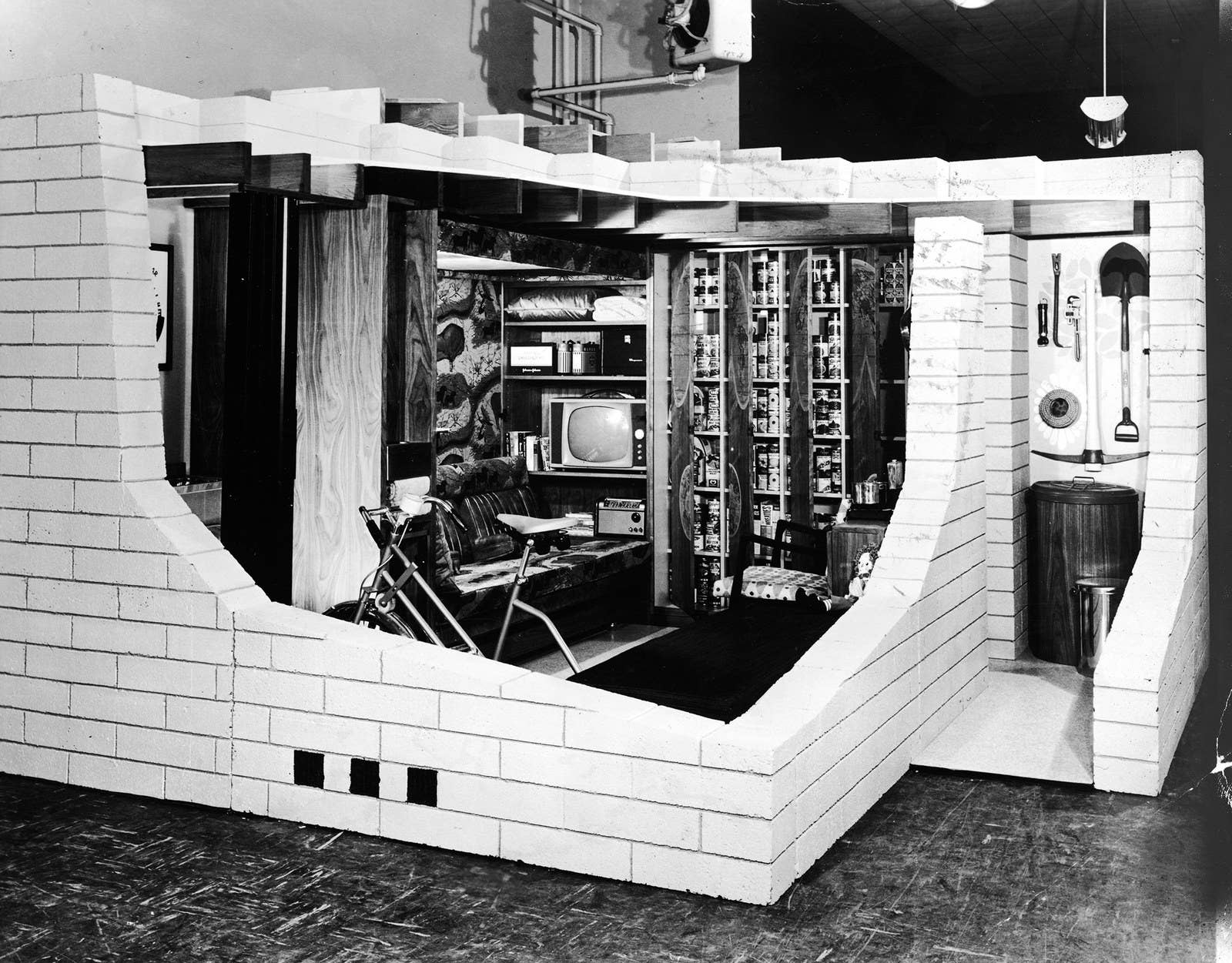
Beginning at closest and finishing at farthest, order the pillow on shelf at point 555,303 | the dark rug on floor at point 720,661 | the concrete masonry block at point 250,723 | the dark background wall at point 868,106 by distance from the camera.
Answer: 1. the concrete masonry block at point 250,723
2. the dark rug on floor at point 720,661
3. the pillow on shelf at point 555,303
4. the dark background wall at point 868,106

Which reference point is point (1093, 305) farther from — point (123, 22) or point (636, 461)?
point (123, 22)

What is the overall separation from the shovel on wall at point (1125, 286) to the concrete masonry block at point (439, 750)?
16.5ft

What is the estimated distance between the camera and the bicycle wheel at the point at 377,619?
18.3 feet

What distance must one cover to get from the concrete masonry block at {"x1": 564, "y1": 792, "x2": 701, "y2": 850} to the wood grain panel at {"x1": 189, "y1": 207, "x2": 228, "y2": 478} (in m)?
3.53

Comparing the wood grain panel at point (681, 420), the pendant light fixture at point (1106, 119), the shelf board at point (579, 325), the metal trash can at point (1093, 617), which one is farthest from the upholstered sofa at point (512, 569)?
the pendant light fixture at point (1106, 119)

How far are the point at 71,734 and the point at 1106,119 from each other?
7.23 meters

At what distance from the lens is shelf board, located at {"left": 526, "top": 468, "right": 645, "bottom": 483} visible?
30.1ft

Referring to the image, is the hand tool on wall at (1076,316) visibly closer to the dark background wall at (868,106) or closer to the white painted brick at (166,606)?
the dark background wall at (868,106)

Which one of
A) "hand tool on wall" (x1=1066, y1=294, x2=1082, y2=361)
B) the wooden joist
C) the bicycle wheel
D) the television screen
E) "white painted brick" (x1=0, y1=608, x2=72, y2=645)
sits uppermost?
the wooden joist

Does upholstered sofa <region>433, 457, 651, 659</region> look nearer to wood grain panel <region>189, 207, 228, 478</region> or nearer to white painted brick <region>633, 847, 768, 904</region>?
wood grain panel <region>189, 207, 228, 478</region>

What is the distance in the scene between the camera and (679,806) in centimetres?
411

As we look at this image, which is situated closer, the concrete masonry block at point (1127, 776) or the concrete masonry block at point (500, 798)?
the concrete masonry block at point (500, 798)

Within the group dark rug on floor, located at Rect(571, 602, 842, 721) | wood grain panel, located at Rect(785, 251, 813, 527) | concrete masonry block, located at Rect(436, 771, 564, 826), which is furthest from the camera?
wood grain panel, located at Rect(785, 251, 813, 527)

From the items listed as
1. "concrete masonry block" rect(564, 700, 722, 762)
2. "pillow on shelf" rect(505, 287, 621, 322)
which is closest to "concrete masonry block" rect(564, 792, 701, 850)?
"concrete masonry block" rect(564, 700, 722, 762)
